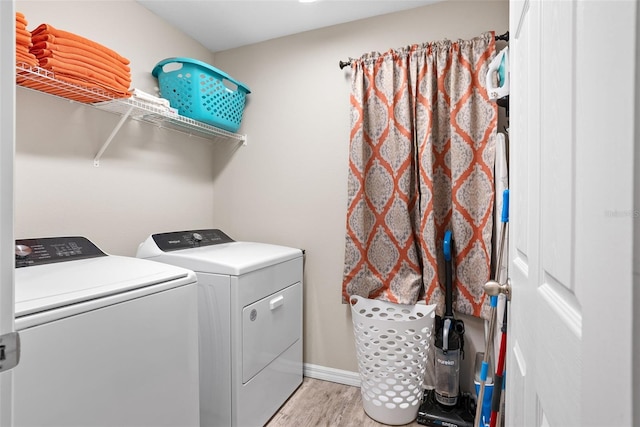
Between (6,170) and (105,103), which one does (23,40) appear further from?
(6,170)

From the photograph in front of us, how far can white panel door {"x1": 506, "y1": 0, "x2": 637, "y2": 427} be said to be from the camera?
0.29 m

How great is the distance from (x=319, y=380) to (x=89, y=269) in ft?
5.51

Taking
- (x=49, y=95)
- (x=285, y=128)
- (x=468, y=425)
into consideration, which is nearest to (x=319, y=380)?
(x=468, y=425)

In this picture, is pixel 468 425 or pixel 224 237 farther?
pixel 224 237

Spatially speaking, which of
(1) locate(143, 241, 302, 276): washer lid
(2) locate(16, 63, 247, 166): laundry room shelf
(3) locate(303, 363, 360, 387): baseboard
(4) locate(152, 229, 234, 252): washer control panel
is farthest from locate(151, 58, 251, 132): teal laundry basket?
(3) locate(303, 363, 360, 387): baseboard

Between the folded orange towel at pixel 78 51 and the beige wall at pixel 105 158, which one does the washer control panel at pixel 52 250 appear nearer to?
the beige wall at pixel 105 158

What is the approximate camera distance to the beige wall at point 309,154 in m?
2.25

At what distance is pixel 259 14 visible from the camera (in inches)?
83.3

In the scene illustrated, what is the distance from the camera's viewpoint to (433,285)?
1.93 m

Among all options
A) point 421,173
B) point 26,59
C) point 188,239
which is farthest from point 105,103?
point 421,173

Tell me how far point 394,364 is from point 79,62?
209cm

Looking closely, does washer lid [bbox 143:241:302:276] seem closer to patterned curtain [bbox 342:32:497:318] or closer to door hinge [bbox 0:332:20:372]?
patterned curtain [bbox 342:32:497:318]

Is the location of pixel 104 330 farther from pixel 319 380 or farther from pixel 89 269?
→ pixel 319 380

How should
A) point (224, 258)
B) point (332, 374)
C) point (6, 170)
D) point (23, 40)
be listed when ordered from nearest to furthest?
point (6, 170) → point (23, 40) → point (224, 258) → point (332, 374)
